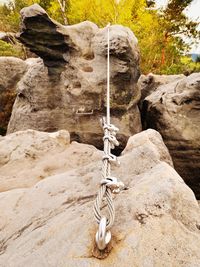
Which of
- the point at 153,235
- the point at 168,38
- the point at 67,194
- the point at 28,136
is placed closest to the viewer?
the point at 153,235

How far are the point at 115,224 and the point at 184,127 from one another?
4.13 meters

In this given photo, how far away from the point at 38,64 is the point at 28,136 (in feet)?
8.58

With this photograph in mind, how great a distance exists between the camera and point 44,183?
242cm

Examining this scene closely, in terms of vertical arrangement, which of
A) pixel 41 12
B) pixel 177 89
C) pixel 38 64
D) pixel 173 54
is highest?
pixel 173 54

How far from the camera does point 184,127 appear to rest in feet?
17.3

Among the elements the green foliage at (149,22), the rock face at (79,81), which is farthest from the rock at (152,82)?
the green foliage at (149,22)

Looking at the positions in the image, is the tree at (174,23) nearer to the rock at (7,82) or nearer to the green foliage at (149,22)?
the green foliage at (149,22)

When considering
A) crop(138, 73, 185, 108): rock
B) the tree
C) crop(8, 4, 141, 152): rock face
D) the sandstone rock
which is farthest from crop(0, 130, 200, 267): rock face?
the tree

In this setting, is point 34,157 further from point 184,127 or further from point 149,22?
point 149,22

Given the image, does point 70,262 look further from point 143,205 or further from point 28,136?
point 28,136

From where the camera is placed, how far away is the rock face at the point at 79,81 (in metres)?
5.21

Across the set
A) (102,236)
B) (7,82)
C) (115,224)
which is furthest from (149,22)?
(102,236)

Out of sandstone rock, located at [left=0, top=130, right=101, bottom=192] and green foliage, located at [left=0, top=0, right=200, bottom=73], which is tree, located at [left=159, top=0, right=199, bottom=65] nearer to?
green foliage, located at [left=0, top=0, right=200, bottom=73]

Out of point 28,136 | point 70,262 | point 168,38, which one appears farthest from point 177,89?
point 168,38
